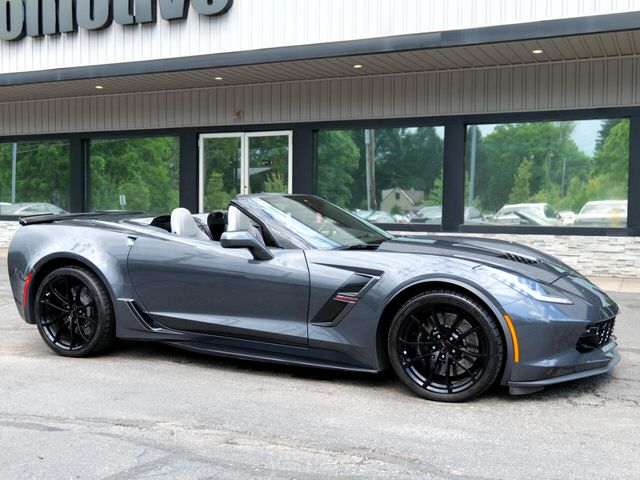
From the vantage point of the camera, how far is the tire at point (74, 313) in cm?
503

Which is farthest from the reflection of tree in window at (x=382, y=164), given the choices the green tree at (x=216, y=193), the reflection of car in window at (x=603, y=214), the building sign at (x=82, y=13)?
the building sign at (x=82, y=13)

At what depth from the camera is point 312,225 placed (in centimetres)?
480

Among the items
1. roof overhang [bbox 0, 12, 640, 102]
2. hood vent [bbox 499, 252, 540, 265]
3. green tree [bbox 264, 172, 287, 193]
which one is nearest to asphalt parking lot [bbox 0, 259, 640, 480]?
hood vent [bbox 499, 252, 540, 265]

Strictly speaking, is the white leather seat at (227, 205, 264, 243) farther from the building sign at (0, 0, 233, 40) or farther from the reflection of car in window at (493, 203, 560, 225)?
the reflection of car in window at (493, 203, 560, 225)

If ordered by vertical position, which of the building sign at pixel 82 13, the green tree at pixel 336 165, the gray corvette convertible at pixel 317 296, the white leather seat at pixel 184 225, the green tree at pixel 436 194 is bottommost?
the gray corvette convertible at pixel 317 296

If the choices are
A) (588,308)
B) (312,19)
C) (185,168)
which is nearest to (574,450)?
(588,308)

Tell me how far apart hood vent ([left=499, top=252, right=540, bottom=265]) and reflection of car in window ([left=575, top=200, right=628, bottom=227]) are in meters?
6.97

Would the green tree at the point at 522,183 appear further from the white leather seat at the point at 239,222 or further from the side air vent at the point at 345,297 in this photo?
the side air vent at the point at 345,297

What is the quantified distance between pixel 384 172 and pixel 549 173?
2899 mm

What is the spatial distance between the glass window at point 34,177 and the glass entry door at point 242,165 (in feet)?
12.5

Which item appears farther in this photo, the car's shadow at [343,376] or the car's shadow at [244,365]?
the car's shadow at [244,365]

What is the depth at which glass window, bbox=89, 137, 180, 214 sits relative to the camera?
46.7 feet

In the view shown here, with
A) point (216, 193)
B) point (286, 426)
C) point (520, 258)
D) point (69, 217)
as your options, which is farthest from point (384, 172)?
point (286, 426)

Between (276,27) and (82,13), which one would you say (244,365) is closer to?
(276,27)
